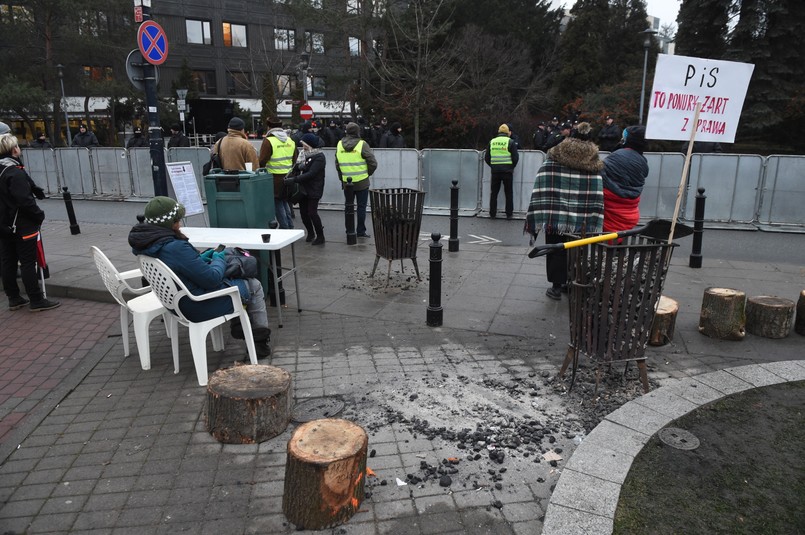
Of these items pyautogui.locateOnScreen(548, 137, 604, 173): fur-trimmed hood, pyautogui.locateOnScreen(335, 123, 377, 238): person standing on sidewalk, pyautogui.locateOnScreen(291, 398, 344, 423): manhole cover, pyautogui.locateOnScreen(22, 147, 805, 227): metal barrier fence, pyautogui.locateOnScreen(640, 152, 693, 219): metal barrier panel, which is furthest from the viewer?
pyautogui.locateOnScreen(640, 152, 693, 219): metal barrier panel

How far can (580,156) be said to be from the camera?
19.7 ft

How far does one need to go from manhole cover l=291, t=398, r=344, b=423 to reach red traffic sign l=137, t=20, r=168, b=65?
6.28 m

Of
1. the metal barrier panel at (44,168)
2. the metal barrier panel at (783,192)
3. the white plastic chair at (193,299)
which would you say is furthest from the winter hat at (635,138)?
the metal barrier panel at (44,168)

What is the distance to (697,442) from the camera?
3699 millimetres

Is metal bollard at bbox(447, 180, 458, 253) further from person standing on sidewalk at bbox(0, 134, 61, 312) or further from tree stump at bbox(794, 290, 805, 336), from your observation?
person standing on sidewalk at bbox(0, 134, 61, 312)

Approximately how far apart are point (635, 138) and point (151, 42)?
669cm

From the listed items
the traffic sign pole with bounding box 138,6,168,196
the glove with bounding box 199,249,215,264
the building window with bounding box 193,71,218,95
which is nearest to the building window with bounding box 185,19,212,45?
the building window with bounding box 193,71,218,95

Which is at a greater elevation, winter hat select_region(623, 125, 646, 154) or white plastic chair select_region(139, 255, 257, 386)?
winter hat select_region(623, 125, 646, 154)

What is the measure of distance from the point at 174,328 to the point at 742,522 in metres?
4.19

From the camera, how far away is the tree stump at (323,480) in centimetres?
292

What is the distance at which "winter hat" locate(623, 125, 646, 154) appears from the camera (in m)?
6.08

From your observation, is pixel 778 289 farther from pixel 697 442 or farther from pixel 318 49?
pixel 318 49

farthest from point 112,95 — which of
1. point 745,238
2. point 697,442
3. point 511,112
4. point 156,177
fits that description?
point 697,442

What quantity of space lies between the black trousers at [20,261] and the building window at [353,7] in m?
21.4
